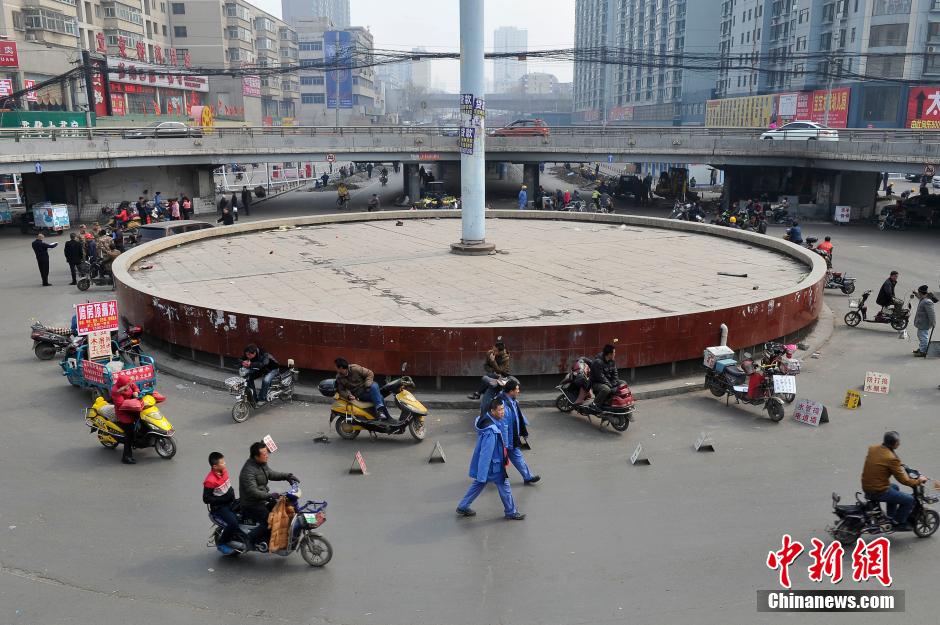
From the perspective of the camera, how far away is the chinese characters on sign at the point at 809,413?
1186 centimetres

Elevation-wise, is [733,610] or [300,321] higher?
[300,321]

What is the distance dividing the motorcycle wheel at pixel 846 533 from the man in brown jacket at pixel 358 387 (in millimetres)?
6184

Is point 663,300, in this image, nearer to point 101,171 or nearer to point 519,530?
point 519,530

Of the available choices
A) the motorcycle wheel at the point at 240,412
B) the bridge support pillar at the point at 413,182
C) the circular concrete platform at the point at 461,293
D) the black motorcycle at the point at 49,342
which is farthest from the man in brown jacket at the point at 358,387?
the bridge support pillar at the point at 413,182

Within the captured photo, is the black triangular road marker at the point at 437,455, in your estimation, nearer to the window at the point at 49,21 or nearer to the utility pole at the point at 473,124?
the utility pole at the point at 473,124

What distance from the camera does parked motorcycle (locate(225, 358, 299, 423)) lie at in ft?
39.9

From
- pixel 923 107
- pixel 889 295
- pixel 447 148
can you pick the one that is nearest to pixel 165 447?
pixel 889 295

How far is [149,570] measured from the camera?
791 centimetres

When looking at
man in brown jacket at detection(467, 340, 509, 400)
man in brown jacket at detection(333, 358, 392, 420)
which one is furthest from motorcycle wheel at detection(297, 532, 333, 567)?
man in brown jacket at detection(467, 340, 509, 400)

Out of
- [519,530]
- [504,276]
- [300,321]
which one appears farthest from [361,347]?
[504,276]

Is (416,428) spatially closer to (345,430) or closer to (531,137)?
(345,430)

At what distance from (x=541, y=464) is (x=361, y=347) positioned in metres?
4.05

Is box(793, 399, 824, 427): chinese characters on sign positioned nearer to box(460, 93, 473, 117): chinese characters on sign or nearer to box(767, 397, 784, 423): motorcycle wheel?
box(767, 397, 784, 423): motorcycle wheel

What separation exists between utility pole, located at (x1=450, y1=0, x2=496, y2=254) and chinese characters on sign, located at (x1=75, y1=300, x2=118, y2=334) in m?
9.96
